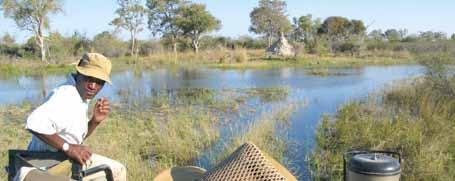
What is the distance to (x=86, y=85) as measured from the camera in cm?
271

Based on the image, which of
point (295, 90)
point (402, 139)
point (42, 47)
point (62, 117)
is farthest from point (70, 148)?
point (42, 47)

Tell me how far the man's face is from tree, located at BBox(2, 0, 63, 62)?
25.8m

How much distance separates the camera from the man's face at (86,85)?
106 inches

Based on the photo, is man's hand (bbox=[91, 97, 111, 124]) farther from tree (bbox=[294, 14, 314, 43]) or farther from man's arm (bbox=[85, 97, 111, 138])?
tree (bbox=[294, 14, 314, 43])

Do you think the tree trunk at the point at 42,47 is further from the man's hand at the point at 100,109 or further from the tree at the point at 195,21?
the man's hand at the point at 100,109

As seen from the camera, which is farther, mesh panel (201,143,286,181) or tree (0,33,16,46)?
tree (0,33,16,46)

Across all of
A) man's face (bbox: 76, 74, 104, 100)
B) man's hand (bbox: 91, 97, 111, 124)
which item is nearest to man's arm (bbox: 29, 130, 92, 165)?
man's face (bbox: 76, 74, 104, 100)

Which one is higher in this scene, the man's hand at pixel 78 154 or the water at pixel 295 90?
the man's hand at pixel 78 154

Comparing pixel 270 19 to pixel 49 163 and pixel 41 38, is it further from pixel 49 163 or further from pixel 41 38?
pixel 49 163

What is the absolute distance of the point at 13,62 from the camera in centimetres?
2416

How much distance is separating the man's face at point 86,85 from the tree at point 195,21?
33.6 m

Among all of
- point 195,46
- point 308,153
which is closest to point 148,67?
point 195,46

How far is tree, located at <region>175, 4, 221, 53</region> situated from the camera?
36.6 meters

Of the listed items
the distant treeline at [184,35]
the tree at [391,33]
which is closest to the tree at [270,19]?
the distant treeline at [184,35]
